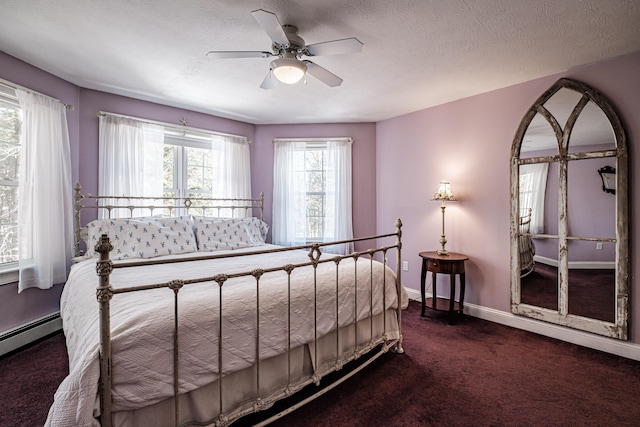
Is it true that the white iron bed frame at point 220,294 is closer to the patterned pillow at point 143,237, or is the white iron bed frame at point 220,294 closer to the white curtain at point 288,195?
the white curtain at point 288,195

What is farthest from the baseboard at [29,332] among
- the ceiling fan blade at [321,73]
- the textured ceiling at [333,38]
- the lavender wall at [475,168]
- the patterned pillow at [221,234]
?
the lavender wall at [475,168]

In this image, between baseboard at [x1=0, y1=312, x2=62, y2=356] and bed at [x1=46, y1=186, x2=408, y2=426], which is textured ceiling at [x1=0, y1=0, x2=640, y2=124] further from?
baseboard at [x1=0, y1=312, x2=62, y2=356]

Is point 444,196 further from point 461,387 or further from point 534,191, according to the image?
point 461,387

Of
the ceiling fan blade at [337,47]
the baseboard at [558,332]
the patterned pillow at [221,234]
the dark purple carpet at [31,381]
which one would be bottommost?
the dark purple carpet at [31,381]

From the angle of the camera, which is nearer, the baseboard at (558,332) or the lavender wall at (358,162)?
the baseboard at (558,332)

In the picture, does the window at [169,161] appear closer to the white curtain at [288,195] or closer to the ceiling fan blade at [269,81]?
the white curtain at [288,195]

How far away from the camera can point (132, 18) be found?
78.2 inches

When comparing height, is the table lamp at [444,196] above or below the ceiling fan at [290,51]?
below

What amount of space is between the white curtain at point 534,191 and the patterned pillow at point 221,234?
292 centimetres

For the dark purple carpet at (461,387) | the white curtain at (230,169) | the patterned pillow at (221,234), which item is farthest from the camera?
the white curtain at (230,169)

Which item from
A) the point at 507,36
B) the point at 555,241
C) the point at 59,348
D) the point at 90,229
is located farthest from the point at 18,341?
the point at 555,241

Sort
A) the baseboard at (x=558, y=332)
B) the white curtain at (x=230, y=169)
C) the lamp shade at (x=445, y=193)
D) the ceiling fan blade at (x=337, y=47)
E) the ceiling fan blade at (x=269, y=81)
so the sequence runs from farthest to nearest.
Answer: the white curtain at (x=230, y=169)
the lamp shade at (x=445, y=193)
the baseboard at (x=558, y=332)
the ceiling fan blade at (x=269, y=81)
the ceiling fan blade at (x=337, y=47)

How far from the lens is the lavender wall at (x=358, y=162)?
445 cm

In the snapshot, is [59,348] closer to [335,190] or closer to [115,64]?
[115,64]
